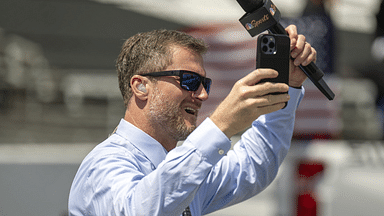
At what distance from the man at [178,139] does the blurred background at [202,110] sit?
3.62 feet

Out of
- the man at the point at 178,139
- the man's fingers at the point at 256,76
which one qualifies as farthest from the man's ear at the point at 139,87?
the man's fingers at the point at 256,76

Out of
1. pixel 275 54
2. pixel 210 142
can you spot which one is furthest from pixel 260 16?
pixel 210 142

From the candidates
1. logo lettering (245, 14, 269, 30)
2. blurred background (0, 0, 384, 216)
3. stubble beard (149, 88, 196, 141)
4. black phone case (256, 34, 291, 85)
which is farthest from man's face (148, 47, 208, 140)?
blurred background (0, 0, 384, 216)

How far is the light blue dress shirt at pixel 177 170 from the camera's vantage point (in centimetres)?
110

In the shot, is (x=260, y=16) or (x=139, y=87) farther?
(x=139, y=87)

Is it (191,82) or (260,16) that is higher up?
(260,16)

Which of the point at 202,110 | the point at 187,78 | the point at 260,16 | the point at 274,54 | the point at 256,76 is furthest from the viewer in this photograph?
the point at 202,110

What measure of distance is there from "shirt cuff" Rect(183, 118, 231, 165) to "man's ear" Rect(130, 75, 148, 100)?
1.76 ft

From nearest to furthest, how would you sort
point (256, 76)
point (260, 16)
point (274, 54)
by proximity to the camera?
point (256, 76)
point (274, 54)
point (260, 16)

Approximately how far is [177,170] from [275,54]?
0.46m

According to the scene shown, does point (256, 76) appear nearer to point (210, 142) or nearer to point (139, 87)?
point (210, 142)

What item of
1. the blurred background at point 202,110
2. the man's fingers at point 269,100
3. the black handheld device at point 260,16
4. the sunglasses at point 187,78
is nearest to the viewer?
the man's fingers at point 269,100

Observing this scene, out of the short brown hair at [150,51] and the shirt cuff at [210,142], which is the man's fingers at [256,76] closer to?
the shirt cuff at [210,142]

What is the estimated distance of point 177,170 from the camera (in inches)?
43.0
